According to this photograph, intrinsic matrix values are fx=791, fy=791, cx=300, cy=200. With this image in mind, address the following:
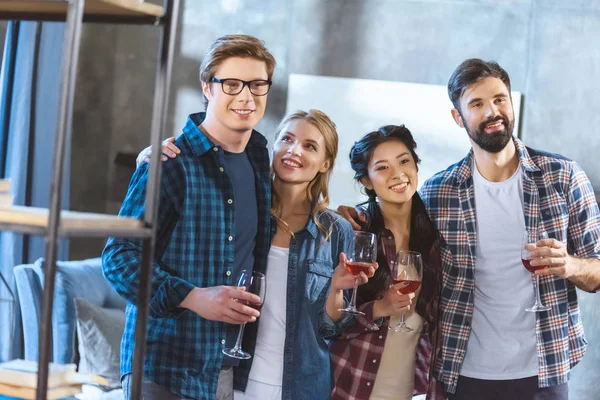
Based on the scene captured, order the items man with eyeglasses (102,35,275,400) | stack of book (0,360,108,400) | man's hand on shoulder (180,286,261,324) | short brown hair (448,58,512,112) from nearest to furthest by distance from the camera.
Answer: stack of book (0,360,108,400)
man's hand on shoulder (180,286,261,324)
man with eyeglasses (102,35,275,400)
short brown hair (448,58,512,112)

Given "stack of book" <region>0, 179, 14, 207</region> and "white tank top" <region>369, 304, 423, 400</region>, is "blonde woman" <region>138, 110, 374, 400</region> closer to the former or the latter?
"white tank top" <region>369, 304, 423, 400</region>

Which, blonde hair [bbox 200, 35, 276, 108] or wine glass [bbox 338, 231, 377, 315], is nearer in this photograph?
blonde hair [bbox 200, 35, 276, 108]

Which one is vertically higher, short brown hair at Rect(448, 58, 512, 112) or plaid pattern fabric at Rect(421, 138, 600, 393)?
short brown hair at Rect(448, 58, 512, 112)

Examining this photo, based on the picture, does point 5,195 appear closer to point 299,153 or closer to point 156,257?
point 156,257

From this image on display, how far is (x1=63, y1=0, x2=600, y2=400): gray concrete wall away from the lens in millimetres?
4969

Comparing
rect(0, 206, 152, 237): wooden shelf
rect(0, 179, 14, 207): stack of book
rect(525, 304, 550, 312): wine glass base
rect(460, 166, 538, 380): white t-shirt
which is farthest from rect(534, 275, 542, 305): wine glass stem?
rect(0, 179, 14, 207): stack of book

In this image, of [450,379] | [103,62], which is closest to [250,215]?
[450,379]

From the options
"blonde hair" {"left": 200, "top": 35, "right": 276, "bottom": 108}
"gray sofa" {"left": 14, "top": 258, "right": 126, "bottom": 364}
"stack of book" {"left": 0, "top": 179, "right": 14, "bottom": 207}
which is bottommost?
"gray sofa" {"left": 14, "top": 258, "right": 126, "bottom": 364}

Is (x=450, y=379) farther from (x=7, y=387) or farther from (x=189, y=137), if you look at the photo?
(x=7, y=387)

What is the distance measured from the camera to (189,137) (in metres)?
2.27

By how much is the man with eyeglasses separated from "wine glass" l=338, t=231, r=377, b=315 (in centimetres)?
26

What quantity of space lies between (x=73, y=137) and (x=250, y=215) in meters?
3.26

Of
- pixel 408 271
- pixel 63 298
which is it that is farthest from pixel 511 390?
pixel 63 298

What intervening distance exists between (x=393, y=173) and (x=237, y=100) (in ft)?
2.42
